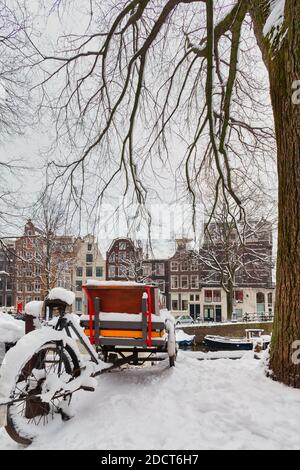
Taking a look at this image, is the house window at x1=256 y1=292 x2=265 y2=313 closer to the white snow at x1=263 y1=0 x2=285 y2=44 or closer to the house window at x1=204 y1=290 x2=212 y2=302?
the house window at x1=204 y1=290 x2=212 y2=302

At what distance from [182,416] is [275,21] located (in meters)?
4.37

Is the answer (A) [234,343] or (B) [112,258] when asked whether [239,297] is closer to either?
(B) [112,258]

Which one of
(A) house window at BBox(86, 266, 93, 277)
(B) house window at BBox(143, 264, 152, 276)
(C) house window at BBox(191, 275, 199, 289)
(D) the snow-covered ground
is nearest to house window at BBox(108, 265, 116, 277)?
(A) house window at BBox(86, 266, 93, 277)

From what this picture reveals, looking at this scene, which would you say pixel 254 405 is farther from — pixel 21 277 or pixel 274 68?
pixel 21 277

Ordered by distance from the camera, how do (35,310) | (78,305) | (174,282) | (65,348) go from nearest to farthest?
(65,348) < (35,310) < (174,282) < (78,305)

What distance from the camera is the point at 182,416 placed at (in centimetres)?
325

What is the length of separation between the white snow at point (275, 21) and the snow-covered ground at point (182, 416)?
3.95 meters

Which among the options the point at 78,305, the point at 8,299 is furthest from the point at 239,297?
the point at 8,299

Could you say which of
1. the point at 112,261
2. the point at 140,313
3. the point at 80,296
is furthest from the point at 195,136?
the point at 80,296

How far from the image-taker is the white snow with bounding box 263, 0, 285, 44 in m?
4.43

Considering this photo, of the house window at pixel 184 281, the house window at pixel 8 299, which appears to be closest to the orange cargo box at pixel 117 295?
the house window at pixel 184 281

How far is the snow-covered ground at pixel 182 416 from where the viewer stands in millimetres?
2803

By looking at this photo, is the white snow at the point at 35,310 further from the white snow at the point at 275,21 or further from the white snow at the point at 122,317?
the white snow at the point at 275,21

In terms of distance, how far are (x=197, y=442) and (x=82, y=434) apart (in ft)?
2.97
